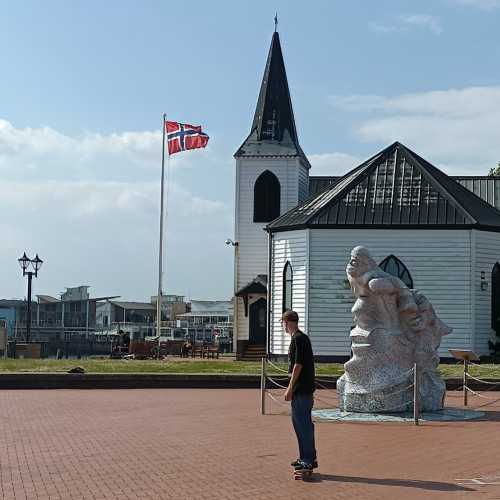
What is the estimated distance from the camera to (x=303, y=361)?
11.6 meters

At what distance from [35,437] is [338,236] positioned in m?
25.4

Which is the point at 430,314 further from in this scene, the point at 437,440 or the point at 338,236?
the point at 338,236

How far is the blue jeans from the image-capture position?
11102 millimetres

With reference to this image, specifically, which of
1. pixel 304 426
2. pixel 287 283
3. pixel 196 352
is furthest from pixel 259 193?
pixel 304 426

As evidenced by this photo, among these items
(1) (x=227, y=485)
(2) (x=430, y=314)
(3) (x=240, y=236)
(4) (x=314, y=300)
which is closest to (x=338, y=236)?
(4) (x=314, y=300)

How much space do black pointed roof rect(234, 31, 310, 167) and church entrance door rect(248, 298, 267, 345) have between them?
7.70 m

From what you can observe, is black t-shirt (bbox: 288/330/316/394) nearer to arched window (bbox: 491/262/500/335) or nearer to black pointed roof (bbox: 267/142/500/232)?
black pointed roof (bbox: 267/142/500/232)

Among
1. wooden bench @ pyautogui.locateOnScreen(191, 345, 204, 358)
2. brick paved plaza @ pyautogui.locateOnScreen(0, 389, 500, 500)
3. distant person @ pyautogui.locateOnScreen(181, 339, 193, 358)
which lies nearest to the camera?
brick paved plaza @ pyautogui.locateOnScreen(0, 389, 500, 500)

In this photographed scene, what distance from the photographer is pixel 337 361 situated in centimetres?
3791

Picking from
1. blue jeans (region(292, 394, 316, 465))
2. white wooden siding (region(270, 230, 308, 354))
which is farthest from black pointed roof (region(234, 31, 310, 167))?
blue jeans (region(292, 394, 316, 465))

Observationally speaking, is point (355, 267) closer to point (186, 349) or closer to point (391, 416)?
point (391, 416)

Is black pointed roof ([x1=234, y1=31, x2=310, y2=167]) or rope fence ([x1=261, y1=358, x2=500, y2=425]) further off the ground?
black pointed roof ([x1=234, y1=31, x2=310, y2=167])

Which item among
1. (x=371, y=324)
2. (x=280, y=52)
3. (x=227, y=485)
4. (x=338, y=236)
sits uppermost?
(x=280, y=52)

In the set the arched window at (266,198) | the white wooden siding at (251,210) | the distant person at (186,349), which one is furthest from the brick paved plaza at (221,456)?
the arched window at (266,198)
